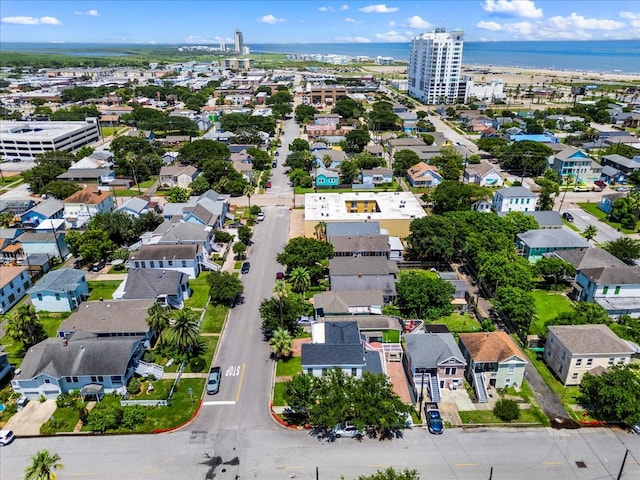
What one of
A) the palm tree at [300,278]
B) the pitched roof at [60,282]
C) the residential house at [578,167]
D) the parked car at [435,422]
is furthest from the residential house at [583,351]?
the residential house at [578,167]

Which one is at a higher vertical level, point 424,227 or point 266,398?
point 424,227

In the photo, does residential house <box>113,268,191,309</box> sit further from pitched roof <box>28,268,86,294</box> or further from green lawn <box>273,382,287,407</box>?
green lawn <box>273,382,287,407</box>

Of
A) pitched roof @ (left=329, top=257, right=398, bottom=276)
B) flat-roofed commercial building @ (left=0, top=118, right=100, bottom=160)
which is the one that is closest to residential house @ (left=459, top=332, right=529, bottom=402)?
pitched roof @ (left=329, top=257, right=398, bottom=276)

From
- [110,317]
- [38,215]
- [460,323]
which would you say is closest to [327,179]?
[460,323]

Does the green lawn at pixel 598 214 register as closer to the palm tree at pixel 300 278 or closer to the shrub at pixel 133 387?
the palm tree at pixel 300 278

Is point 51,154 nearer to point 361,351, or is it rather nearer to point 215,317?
point 215,317

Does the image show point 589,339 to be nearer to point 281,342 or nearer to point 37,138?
point 281,342

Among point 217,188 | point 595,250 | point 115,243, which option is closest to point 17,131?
point 217,188
